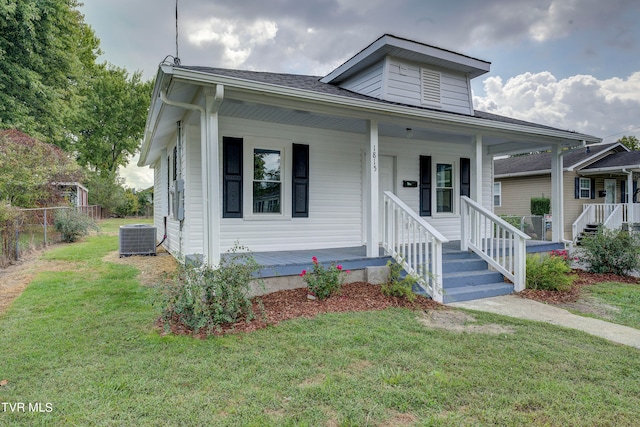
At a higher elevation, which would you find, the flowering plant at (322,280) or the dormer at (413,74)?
the dormer at (413,74)

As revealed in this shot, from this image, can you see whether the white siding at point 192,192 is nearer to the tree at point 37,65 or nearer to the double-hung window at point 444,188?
the double-hung window at point 444,188

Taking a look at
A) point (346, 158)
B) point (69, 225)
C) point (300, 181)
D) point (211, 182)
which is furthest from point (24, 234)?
point (346, 158)

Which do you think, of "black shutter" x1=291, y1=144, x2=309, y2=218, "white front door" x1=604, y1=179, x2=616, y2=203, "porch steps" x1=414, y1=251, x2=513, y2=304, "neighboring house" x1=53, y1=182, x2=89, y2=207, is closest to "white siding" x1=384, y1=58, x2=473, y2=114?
"black shutter" x1=291, y1=144, x2=309, y2=218

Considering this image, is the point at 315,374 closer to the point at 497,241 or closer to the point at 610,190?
the point at 497,241

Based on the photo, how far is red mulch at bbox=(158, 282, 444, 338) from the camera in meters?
3.79

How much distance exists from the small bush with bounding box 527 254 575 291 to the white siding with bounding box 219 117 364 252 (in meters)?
3.04

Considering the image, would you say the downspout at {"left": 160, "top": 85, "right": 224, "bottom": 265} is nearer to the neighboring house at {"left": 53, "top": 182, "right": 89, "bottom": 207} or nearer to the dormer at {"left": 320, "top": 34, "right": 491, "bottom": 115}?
the dormer at {"left": 320, "top": 34, "right": 491, "bottom": 115}

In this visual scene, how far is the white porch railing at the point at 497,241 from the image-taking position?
5.63 meters

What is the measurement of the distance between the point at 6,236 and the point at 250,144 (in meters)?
5.30

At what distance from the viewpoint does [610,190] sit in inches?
625

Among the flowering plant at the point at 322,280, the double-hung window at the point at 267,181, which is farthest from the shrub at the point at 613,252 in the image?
the double-hung window at the point at 267,181

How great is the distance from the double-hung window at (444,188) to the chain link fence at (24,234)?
9.00 m

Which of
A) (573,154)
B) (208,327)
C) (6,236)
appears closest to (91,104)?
(6,236)

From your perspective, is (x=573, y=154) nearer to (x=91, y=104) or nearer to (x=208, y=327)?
(x=208, y=327)
